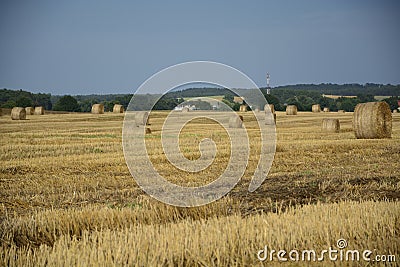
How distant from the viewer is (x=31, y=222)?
6.77m

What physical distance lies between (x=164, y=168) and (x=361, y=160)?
18.3 feet

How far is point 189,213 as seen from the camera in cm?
771

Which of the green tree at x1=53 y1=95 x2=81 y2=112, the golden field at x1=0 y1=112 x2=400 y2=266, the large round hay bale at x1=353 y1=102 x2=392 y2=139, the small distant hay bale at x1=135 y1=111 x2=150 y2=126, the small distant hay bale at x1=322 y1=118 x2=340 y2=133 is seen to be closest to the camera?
the golden field at x1=0 y1=112 x2=400 y2=266

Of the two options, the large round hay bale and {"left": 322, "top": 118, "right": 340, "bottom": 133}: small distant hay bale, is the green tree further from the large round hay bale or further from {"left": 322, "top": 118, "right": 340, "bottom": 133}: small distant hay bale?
the large round hay bale

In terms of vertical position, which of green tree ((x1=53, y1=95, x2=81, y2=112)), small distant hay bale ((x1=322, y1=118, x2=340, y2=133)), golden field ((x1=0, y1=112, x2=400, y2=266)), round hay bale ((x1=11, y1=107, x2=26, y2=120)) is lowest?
golden field ((x1=0, y1=112, x2=400, y2=266))

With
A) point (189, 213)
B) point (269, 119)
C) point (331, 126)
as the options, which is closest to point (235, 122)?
point (269, 119)

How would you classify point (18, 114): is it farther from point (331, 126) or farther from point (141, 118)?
point (331, 126)

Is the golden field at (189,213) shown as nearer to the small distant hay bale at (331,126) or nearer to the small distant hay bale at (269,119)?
the small distant hay bale at (331,126)

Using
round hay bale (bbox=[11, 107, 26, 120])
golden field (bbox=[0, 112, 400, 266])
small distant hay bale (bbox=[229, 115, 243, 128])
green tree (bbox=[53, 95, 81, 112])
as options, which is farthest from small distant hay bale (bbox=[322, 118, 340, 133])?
green tree (bbox=[53, 95, 81, 112])

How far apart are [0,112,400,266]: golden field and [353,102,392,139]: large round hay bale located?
6178mm

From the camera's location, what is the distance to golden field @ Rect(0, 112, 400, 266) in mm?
5258

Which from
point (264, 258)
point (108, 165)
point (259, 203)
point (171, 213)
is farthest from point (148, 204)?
point (108, 165)

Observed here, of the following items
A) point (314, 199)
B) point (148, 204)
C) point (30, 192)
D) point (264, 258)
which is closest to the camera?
point (264, 258)

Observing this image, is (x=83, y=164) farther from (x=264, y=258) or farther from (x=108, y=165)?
(x=264, y=258)
